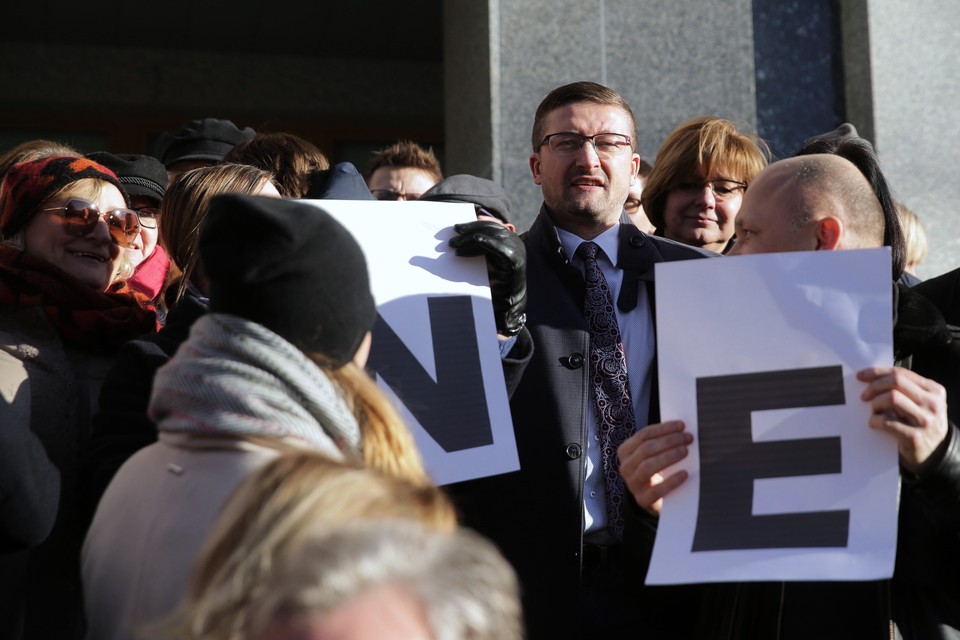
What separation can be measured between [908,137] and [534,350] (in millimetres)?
3638

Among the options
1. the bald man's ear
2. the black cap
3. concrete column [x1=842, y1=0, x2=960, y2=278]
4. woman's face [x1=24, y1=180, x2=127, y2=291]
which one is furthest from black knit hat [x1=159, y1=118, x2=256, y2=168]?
concrete column [x1=842, y1=0, x2=960, y2=278]

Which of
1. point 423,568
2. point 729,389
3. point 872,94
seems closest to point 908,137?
point 872,94

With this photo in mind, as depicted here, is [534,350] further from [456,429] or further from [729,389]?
[729,389]

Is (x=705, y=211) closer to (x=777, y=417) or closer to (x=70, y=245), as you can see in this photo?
(x=777, y=417)

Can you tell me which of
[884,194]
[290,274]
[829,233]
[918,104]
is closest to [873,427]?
[829,233]

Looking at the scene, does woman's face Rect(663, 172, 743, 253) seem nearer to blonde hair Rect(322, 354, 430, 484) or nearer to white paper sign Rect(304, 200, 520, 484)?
white paper sign Rect(304, 200, 520, 484)

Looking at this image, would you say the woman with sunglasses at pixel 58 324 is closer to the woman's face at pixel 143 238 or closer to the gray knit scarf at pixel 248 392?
the woman's face at pixel 143 238

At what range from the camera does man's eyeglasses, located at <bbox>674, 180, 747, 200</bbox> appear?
3.97m

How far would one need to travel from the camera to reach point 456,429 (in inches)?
105

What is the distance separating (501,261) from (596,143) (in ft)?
2.81

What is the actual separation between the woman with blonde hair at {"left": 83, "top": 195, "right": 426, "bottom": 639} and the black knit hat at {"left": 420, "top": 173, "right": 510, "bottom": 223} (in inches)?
84.2

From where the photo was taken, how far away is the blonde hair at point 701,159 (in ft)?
13.0

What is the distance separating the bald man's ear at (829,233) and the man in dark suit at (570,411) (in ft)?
2.27

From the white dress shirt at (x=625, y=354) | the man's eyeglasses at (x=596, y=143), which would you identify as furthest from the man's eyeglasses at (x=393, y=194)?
the white dress shirt at (x=625, y=354)
